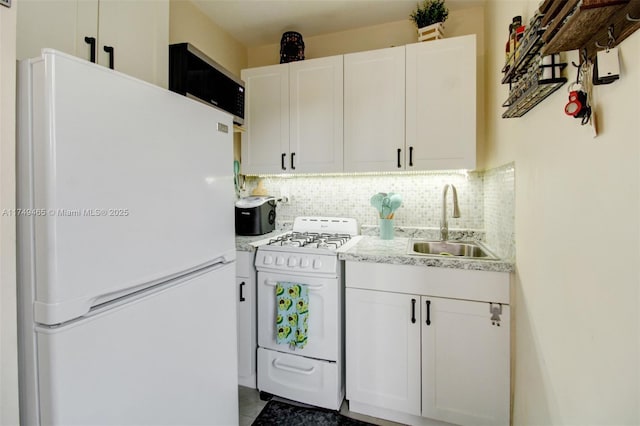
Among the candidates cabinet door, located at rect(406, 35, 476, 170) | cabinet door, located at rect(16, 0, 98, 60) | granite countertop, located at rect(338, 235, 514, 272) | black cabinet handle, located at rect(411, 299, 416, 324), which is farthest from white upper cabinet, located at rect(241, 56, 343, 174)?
cabinet door, located at rect(16, 0, 98, 60)

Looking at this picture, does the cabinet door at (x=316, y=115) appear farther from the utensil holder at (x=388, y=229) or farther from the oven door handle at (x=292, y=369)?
the oven door handle at (x=292, y=369)

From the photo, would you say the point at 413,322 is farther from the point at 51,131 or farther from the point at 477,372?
the point at 51,131

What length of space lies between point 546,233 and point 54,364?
145cm

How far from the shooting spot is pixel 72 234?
2.25 ft

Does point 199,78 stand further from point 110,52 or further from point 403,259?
point 403,259

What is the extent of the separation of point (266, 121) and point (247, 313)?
1.39 metres

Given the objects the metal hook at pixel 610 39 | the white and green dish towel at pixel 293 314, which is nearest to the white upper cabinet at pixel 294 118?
the white and green dish towel at pixel 293 314

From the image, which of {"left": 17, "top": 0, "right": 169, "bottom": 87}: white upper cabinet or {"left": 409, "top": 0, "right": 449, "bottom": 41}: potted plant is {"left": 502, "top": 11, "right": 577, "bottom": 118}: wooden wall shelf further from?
{"left": 17, "top": 0, "right": 169, "bottom": 87}: white upper cabinet

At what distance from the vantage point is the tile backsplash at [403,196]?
1.88 metres

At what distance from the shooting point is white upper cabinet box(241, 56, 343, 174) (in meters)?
2.05

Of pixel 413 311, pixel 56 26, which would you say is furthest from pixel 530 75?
pixel 56 26

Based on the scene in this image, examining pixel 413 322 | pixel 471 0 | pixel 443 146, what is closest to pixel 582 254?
pixel 413 322

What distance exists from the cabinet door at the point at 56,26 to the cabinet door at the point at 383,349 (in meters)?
1.57

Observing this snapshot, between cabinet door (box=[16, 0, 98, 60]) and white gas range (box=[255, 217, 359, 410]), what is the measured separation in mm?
1243
